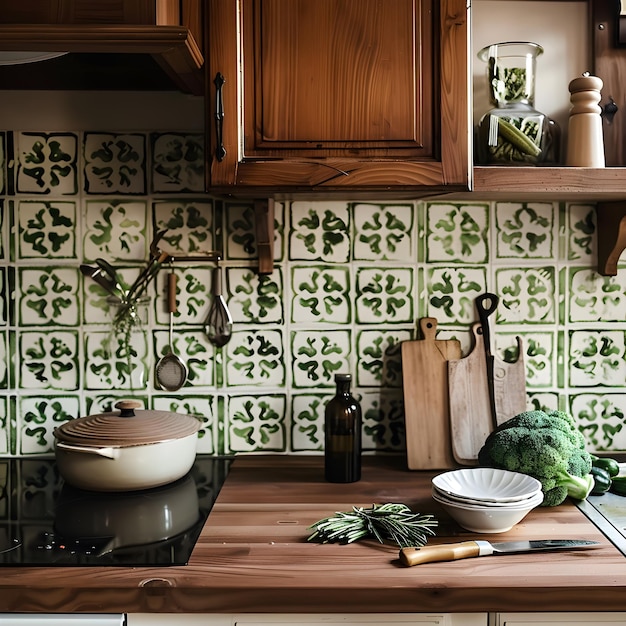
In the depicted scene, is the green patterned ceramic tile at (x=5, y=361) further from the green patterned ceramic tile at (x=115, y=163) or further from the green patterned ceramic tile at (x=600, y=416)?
the green patterned ceramic tile at (x=600, y=416)

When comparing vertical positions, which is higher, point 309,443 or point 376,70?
point 376,70

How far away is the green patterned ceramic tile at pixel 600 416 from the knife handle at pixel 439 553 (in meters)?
0.75

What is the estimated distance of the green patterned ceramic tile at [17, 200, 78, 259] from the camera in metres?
1.92

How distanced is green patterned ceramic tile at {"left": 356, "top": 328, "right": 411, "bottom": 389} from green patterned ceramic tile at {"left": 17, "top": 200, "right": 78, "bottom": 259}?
0.77 m

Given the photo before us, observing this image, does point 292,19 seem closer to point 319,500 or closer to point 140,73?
point 140,73

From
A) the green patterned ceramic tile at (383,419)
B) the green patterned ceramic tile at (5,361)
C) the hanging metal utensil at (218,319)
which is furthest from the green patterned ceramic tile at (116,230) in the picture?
the green patterned ceramic tile at (383,419)

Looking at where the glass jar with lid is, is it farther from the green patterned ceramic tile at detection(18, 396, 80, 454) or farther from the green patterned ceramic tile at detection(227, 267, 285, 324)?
the green patterned ceramic tile at detection(18, 396, 80, 454)

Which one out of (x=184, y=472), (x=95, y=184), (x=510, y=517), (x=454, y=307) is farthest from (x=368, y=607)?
(x=95, y=184)

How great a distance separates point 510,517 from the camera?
4.57 feet

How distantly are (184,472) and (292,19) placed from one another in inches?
38.3

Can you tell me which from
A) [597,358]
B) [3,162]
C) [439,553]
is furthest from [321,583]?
[3,162]

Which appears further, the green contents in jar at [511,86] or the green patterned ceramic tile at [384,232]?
the green patterned ceramic tile at [384,232]

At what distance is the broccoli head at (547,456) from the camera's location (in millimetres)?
1537

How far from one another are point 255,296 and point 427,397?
0.49 meters
